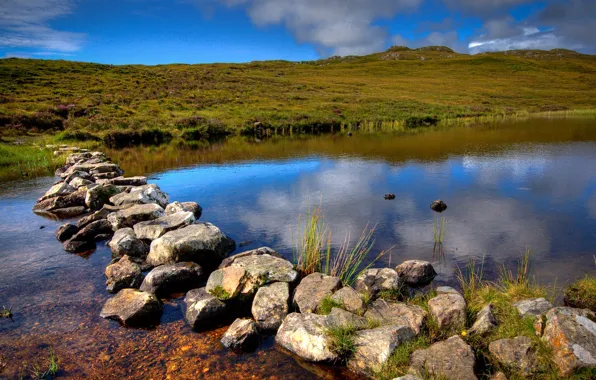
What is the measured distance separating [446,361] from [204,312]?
4819 millimetres

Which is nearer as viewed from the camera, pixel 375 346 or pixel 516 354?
pixel 516 354

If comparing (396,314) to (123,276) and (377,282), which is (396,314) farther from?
(123,276)

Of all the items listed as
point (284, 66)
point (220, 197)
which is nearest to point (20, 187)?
point (220, 197)

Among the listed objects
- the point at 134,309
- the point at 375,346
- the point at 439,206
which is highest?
the point at 439,206

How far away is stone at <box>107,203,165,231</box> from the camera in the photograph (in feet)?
45.5

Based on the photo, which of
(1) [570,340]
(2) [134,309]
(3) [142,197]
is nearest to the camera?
(1) [570,340]

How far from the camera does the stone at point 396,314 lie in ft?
24.6

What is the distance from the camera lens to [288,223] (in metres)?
14.8

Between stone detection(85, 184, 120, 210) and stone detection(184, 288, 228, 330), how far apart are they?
35.1 ft

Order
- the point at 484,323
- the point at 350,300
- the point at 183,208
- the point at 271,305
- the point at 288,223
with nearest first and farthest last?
1. the point at 484,323
2. the point at 350,300
3. the point at 271,305
4. the point at 288,223
5. the point at 183,208

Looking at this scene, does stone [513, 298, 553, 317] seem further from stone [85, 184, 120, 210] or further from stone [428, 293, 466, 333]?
stone [85, 184, 120, 210]

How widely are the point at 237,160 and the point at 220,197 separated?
11403 mm

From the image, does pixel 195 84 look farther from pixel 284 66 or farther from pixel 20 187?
pixel 284 66

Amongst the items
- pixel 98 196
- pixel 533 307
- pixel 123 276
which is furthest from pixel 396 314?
pixel 98 196
